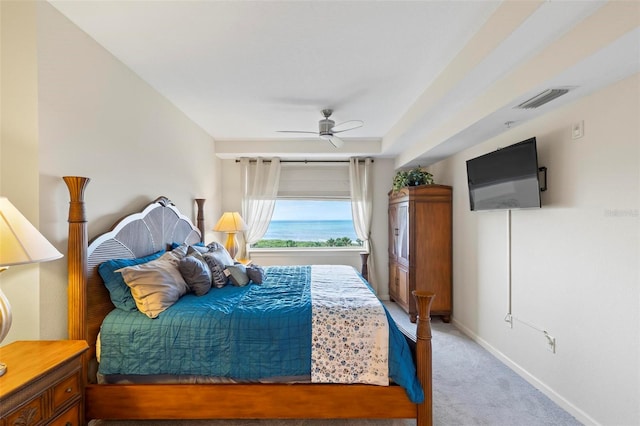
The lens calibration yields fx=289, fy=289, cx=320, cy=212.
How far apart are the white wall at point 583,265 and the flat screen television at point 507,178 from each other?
0.15 meters

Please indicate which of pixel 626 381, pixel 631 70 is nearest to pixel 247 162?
pixel 631 70

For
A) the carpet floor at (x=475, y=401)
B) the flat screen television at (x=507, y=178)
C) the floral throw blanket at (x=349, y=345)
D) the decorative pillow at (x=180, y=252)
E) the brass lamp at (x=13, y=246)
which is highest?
the flat screen television at (x=507, y=178)

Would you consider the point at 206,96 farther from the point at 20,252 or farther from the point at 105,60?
the point at 20,252

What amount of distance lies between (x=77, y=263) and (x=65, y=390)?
68cm

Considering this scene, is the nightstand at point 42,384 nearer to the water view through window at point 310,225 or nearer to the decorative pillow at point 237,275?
the decorative pillow at point 237,275

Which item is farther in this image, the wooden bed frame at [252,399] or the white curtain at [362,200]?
the white curtain at [362,200]

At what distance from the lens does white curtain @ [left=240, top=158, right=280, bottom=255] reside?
4.82 metres

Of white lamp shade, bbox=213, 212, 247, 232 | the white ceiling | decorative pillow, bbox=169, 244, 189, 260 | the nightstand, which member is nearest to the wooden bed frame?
the nightstand

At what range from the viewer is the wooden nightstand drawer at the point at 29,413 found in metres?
1.14

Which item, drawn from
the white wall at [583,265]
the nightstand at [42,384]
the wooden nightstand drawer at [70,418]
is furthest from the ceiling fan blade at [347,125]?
the wooden nightstand drawer at [70,418]

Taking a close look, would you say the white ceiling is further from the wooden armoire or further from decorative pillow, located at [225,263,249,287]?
decorative pillow, located at [225,263,249,287]

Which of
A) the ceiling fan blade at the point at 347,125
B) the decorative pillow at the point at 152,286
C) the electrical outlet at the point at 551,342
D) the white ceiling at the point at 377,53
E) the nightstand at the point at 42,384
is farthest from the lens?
the ceiling fan blade at the point at 347,125

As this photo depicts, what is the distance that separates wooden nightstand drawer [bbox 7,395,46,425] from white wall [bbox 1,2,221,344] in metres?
0.52

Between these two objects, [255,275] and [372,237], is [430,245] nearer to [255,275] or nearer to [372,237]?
[372,237]
